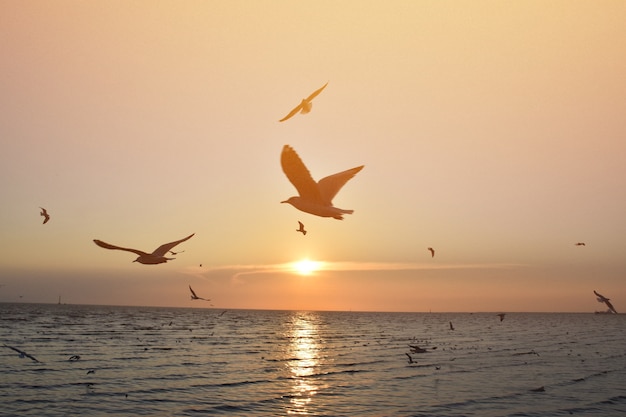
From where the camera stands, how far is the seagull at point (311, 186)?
10.2 meters

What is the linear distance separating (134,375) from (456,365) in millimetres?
23282

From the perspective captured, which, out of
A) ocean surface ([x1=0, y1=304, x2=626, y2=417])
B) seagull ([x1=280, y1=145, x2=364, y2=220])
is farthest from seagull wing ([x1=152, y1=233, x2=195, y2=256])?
ocean surface ([x1=0, y1=304, x2=626, y2=417])

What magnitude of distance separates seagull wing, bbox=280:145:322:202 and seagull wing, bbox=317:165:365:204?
0.54 feet

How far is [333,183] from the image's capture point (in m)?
11.4

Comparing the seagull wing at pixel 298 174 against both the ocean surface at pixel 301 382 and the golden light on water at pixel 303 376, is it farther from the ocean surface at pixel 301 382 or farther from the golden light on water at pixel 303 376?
the golden light on water at pixel 303 376

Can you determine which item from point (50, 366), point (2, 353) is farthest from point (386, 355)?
point (2, 353)

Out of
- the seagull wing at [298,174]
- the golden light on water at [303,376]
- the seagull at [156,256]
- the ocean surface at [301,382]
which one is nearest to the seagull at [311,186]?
the seagull wing at [298,174]

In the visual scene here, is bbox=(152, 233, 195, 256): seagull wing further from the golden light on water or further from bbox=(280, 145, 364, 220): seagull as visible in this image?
the golden light on water

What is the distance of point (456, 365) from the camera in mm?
43000

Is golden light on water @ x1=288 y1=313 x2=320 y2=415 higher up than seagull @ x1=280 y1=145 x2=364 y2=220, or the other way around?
seagull @ x1=280 y1=145 x2=364 y2=220

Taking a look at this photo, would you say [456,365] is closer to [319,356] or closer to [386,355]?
[386,355]

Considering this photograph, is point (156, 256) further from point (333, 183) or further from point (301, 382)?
point (301, 382)

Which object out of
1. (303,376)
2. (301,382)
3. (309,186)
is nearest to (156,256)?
(309,186)

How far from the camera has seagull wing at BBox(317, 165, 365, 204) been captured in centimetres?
1120
